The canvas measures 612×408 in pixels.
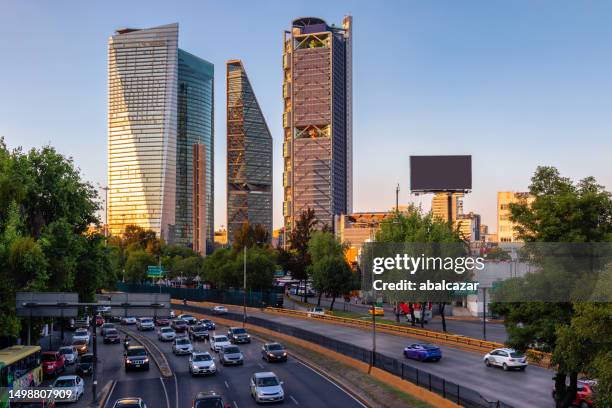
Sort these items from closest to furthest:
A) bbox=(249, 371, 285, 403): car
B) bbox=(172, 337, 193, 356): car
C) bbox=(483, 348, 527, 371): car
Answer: bbox=(249, 371, 285, 403): car < bbox=(483, 348, 527, 371): car < bbox=(172, 337, 193, 356): car

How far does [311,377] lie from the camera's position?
41.7 meters

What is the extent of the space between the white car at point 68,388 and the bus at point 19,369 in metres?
1.75

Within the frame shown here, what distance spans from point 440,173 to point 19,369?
74.5m

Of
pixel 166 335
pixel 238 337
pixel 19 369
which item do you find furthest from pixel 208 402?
pixel 166 335

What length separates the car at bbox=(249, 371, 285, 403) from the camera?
108ft

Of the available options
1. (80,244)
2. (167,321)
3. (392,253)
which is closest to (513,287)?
(80,244)

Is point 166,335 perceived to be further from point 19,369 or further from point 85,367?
point 19,369

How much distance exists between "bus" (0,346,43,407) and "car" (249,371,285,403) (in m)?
12.4

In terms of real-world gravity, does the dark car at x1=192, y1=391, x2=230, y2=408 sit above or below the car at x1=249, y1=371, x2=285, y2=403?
above

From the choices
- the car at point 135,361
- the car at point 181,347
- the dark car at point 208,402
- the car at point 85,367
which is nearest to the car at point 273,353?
the car at point 181,347

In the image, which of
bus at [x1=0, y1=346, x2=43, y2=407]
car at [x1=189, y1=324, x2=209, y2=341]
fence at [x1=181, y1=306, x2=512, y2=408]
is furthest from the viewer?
car at [x1=189, y1=324, x2=209, y2=341]

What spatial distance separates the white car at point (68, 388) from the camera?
111 ft

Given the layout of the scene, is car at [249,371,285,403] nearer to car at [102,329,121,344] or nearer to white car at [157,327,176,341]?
white car at [157,327,176,341]

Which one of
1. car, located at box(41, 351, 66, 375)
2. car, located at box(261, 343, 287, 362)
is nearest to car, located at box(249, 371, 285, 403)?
car, located at box(261, 343, 287, 362)
